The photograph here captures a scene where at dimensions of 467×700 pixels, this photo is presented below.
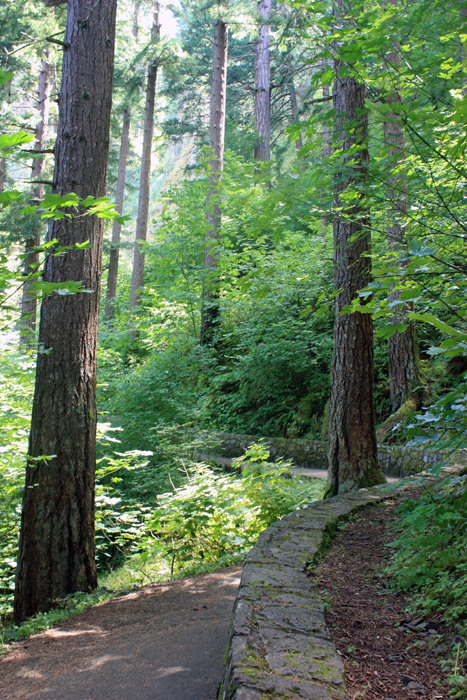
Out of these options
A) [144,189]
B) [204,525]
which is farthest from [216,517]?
[144,189]

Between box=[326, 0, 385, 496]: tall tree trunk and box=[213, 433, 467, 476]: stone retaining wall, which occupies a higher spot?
box=[326, 0, 385, 496]: tall tree trunk

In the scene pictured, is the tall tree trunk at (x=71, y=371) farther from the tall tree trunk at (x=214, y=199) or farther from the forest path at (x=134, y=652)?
the tall tree trunk at (x=214, y=199)

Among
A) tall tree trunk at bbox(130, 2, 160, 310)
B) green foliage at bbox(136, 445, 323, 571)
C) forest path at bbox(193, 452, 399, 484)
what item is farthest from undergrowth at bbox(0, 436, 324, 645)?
tall tree trunk at bbox(130, 2, 160, 310)

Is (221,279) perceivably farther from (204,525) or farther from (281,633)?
(281,633)

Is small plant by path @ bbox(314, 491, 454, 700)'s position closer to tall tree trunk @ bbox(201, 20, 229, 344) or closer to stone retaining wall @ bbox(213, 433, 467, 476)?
stone retaining wall @ bbox(213, 433, 467, 476)

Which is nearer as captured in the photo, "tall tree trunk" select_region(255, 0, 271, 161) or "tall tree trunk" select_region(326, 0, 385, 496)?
"tall tree trunk" select_region(326, 0, 385, 496)

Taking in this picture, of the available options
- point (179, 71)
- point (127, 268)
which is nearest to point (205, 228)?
point (179, 71)

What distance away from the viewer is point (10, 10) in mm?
13125

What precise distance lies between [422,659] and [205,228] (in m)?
13.8

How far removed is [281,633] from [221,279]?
46.2 feet

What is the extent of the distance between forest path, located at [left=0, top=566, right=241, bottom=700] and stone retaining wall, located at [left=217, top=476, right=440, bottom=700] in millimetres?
588

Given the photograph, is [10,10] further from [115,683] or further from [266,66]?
[115,683]

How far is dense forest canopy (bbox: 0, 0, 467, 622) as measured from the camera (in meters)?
3.32

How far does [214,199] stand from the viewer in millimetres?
14617
